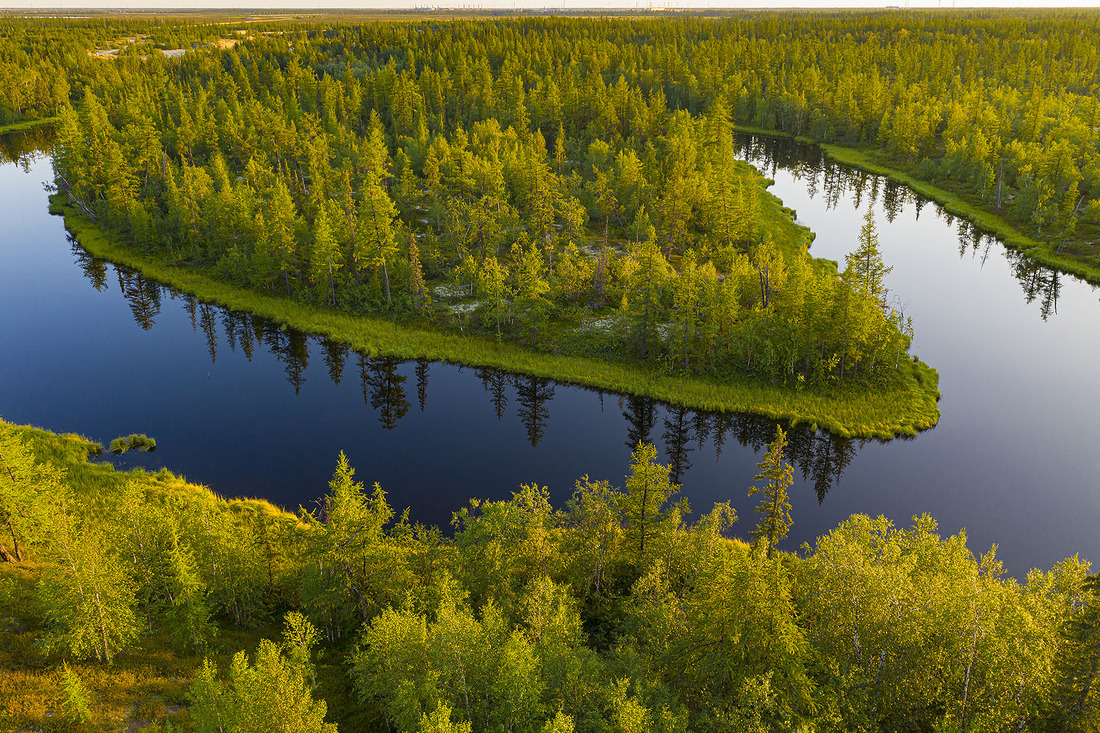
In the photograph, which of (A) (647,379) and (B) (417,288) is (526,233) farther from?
(A) (647,379)

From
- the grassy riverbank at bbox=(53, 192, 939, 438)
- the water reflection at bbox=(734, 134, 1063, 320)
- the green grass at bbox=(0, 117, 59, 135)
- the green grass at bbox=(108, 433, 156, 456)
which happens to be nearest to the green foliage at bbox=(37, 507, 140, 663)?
the green grass at bbox=(108, 433, 156, 456)

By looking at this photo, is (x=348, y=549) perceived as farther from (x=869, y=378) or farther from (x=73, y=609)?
(x=869, y=378)

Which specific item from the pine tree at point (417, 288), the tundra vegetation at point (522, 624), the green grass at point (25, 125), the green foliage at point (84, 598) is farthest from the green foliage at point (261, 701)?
the green grass at point (25, 125)

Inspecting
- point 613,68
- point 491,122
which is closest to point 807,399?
point 491,122

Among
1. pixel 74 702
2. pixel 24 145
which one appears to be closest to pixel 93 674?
pixel 74 702

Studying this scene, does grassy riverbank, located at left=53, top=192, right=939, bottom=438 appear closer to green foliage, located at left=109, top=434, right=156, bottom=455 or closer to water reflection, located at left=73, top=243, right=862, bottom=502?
water reflection, located at left=73, top=243, right=862, bottom=502

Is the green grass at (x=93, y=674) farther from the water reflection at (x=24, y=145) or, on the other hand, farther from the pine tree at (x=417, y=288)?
the water reflection at (x=24, y=145)
